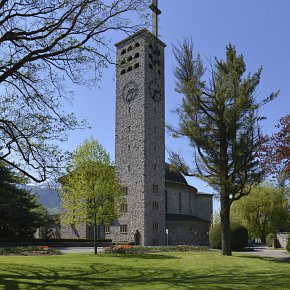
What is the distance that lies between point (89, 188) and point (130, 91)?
1056 inches

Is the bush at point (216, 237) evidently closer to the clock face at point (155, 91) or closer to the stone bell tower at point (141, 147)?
the stone bell tower at point (141, 147)

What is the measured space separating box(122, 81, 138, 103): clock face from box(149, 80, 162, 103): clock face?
6.76ft

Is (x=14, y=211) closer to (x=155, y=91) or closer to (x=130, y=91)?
(x=130, y=91)

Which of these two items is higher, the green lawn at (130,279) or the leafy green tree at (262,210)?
the leafy green tree at (262,210)

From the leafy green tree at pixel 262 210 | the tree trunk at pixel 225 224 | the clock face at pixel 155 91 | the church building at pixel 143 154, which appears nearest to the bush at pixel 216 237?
the tree trunk at pixel 225 224

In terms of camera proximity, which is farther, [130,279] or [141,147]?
[141,147]

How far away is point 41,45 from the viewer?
1503 cm

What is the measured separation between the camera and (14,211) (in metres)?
39.4

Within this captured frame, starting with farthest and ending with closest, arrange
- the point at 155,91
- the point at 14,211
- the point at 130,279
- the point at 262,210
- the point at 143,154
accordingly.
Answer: the point at 262,210 < the point at 155,91 < the point at 143,154 < the point at 14,211 < the point at 130,279

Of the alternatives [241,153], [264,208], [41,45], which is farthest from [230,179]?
[264,208]

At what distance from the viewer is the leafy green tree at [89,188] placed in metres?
28.3

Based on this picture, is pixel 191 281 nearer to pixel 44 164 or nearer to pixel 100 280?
pixel 100 280

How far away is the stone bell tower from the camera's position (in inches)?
1902

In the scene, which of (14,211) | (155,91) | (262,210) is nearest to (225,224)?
(14,211)
